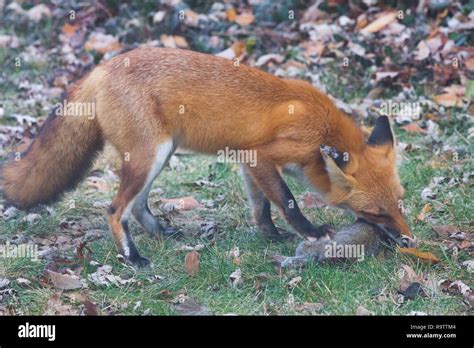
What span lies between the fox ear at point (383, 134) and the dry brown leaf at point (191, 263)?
1761mm

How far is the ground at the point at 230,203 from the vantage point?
5578 millimetres

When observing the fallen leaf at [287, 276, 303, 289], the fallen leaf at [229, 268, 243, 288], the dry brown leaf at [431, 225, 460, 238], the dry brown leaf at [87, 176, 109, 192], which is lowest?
the dry brown leaf at [87, 176, 109, 192]

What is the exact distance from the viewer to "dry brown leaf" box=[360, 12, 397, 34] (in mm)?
10494

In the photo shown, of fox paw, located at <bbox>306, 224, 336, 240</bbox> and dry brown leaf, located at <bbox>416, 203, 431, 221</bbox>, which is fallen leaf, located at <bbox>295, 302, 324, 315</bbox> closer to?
fox paw, located at <bbox>306, 224, 336, 240</bbox>

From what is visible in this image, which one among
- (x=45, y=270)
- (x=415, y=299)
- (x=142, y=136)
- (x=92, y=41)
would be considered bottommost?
(x=92, y=41)

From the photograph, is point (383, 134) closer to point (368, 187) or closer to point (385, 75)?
point (368, 187)

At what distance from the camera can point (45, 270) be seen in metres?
5.95

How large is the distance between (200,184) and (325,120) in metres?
2.06

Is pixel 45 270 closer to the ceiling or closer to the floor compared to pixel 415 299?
closer to the floor

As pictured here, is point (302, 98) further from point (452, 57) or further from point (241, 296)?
point (452, 57)

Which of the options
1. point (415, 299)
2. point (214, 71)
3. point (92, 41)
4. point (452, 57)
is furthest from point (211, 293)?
point (92, 41)

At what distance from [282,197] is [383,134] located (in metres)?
1.04

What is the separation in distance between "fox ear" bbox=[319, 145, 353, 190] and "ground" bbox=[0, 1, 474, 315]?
2.12 ft

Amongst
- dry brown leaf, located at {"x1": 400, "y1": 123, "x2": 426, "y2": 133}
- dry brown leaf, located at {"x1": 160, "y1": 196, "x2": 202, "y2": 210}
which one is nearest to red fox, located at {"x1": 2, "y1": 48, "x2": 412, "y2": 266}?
dry brown leaf, located at {"x1": 160, "y1": 196, "x2": 202, "y2": 210}
